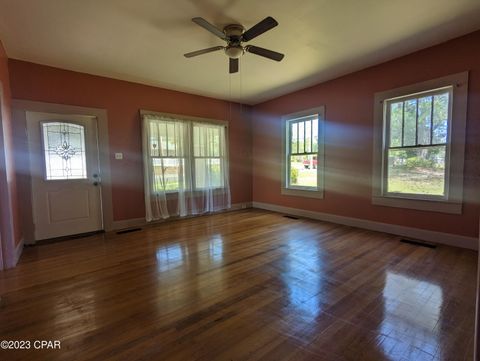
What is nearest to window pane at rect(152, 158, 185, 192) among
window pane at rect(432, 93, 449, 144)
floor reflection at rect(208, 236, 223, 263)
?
floor reflection at rect(208, 236, 223, 263)

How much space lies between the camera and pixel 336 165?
15.4 ft

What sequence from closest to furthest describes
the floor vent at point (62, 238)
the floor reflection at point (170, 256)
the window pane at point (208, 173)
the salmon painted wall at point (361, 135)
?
the floor reflection at point (170, 256), the salmon painted wall at point (361, 135), the floor vent at point (62, 238), the window pane at point (208, 173)

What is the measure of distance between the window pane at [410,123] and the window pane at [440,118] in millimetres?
250

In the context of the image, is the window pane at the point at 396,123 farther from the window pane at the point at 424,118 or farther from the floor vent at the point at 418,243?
the floor vent at the point at 418,243

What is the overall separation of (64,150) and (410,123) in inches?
227

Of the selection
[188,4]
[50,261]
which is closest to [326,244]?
[188,4]

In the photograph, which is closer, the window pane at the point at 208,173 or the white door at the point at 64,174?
the white door at the point at 64,174

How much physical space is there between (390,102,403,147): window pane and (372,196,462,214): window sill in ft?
3.02

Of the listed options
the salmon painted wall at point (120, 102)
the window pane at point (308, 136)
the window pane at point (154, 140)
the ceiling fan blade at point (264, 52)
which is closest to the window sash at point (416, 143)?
the window pane at point (308, 136)

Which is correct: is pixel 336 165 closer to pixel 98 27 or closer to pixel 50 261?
pixel 98 27

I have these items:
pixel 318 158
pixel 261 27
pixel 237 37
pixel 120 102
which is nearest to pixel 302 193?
pixel 318 158

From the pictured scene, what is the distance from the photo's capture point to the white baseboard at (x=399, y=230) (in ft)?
10.7

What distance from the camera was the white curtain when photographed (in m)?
4.84

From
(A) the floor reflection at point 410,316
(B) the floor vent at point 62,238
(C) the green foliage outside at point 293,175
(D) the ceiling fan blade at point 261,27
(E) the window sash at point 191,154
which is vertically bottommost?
(A) the floor reflection at point 410,316
